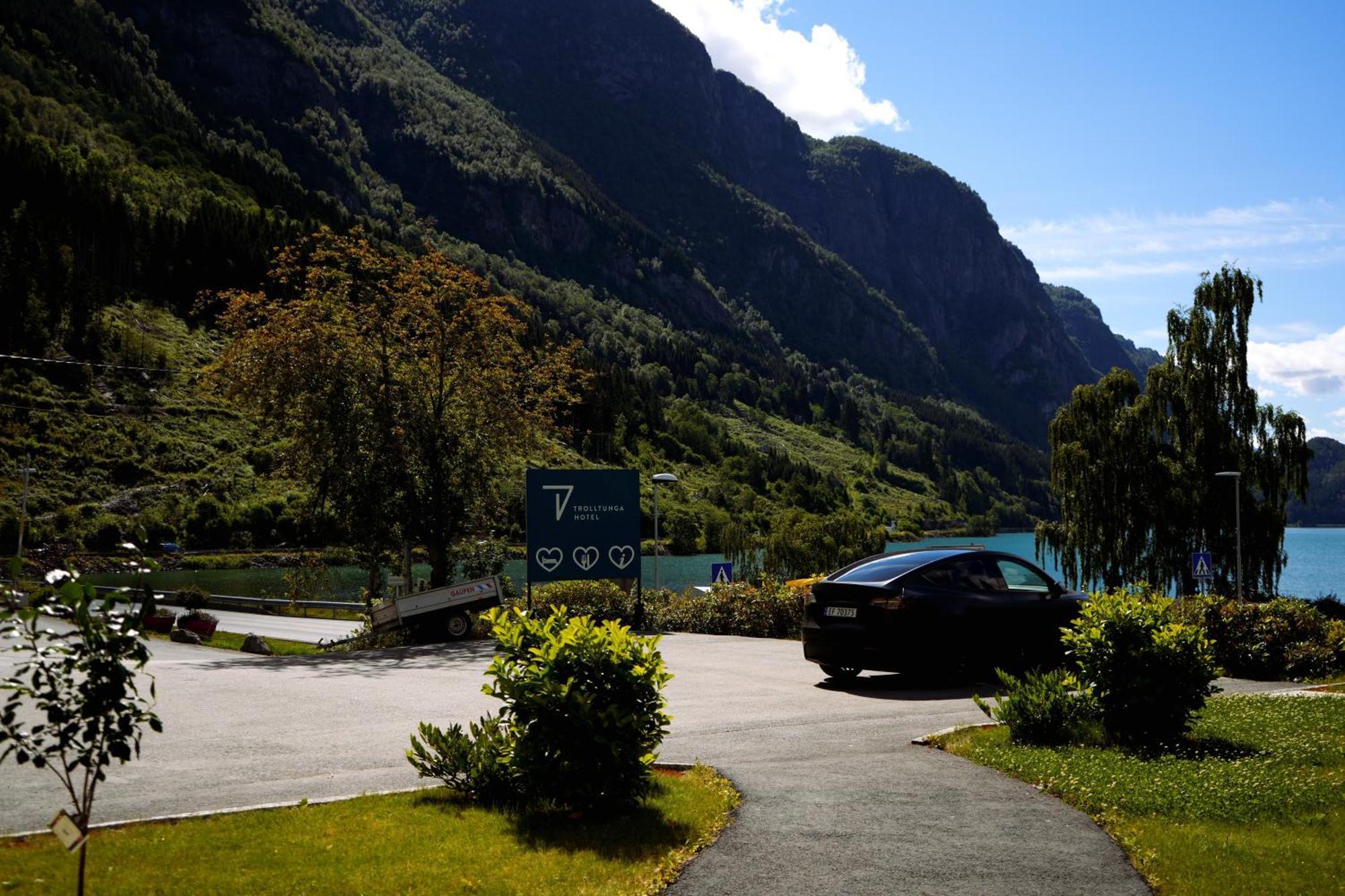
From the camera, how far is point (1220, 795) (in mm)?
7492

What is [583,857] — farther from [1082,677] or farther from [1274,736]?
[1274,736]

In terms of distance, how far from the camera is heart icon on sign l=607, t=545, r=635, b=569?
2334 cm

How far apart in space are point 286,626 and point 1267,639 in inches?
1238

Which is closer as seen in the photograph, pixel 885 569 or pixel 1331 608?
pixel 885 569

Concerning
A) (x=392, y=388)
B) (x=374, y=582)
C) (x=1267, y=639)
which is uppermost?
(x=392, y=388)

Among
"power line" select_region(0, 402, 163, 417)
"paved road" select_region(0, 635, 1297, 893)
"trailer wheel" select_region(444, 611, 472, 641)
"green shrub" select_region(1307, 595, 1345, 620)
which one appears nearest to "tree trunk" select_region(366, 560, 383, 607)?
"trailer wheel" select_region(444, 611, 472, 641)

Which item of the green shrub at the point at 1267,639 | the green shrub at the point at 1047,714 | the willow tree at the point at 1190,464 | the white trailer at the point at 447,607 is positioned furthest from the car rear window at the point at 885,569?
the willow tree at the point at 1190,464

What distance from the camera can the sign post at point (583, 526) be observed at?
22766 mm

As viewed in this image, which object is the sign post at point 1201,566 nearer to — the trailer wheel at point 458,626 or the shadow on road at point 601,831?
the trailer wheel at point 458,626

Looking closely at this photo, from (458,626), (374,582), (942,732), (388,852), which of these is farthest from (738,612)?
(388,852)

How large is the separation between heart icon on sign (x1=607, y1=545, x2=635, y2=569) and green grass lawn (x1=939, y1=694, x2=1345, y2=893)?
13.7 m

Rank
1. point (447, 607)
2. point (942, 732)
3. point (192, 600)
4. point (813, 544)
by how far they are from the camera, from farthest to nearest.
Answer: point (813, 544) → point (192, 600) → point (447, 607) → point (942, 732)

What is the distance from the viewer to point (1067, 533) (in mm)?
42562

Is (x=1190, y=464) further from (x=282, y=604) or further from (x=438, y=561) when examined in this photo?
(x=282, y=604)
